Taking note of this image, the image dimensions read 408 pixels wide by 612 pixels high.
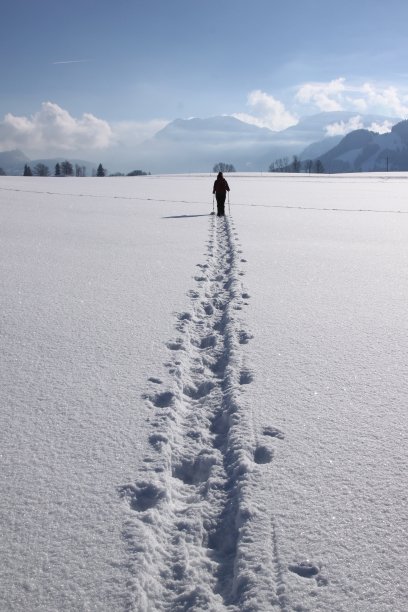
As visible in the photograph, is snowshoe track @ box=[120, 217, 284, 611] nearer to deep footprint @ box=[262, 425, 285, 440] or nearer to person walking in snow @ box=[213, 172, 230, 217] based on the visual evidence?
deep footprint @ box=[262, 425, 285, 440]

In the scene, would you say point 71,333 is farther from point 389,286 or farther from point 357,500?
point 389,286

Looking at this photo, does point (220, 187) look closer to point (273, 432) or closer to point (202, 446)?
point (273, 432)

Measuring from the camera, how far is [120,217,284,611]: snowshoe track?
2.26 meters

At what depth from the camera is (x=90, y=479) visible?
2.93 metres

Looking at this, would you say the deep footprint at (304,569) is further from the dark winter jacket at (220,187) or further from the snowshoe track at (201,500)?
the dark winter jacket at (220,187)

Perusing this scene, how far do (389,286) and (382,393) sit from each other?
401cm

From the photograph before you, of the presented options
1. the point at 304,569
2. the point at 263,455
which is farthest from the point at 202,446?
the point at 304,569

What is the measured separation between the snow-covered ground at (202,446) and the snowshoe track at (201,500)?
0.01 m

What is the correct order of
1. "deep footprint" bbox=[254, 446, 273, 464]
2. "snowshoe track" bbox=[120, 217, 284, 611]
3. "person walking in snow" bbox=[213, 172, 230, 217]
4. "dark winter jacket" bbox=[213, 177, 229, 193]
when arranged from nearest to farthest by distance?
1. "snowshoe track" bbox=[120, 217, 284, 611]
2. "deep footprint" bbox=[254, 446, 273, 464]
3. "person walking in snow" bbox=[213, 172, 230, 217]
4. "dark winter jacket" bbox=[213, 177, 229, 193]

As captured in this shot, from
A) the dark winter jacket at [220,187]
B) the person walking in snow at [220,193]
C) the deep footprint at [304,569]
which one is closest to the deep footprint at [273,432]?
the deep footprint at [304,569]

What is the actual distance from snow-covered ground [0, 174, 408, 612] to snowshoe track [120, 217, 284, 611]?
0.01 meters

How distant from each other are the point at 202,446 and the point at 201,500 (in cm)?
53

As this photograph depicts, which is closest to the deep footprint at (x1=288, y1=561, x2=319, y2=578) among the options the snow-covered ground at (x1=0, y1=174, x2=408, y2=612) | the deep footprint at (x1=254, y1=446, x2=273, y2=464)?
the snow-covered ground at (x1=0, y1=174, x2=408, y2=612)

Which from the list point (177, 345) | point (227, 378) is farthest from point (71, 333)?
point (227, 378)
